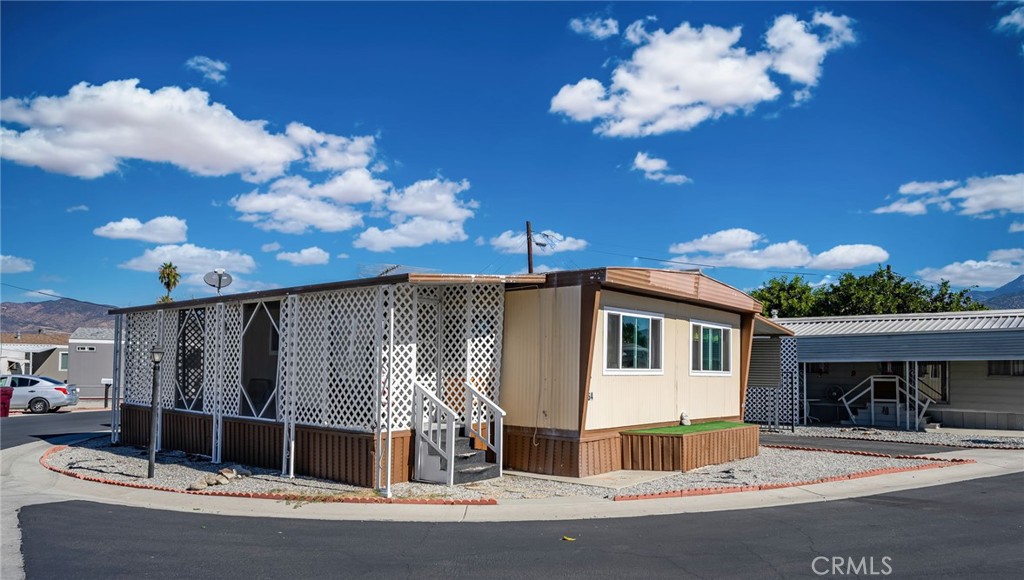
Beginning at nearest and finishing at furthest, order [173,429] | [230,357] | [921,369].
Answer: [230,357], [173,429], [921,369]

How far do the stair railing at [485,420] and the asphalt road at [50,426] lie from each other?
37.5 ft

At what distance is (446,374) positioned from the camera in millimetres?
12391

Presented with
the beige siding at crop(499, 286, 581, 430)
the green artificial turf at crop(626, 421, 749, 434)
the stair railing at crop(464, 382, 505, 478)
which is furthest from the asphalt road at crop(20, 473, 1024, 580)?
the green artificial turf at crop(626, 421, 749, 434)

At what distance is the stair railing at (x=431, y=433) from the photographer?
1104 cm

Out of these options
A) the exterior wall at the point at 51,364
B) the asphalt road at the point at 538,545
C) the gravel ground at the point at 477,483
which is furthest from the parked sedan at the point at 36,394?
the asphalt road at the point at 538,545

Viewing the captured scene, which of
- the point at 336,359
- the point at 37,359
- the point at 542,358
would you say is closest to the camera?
the point at 336,359

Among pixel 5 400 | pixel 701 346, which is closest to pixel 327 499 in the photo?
pixel 701 346

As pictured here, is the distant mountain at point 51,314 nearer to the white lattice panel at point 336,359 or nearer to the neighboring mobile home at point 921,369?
the neighboring mobile home at point 921,369

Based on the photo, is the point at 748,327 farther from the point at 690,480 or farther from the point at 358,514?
the point at 358,514

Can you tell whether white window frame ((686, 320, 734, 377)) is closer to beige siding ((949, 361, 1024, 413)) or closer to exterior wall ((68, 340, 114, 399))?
beige siding ((949, 361, 1024, 413))

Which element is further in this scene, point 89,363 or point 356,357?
point 89,363

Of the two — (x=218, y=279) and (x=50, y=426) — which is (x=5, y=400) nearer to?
(x=50, y=426)

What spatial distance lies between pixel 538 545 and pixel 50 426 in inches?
785

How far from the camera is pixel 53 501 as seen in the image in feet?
33.9
